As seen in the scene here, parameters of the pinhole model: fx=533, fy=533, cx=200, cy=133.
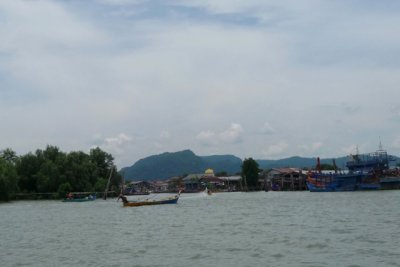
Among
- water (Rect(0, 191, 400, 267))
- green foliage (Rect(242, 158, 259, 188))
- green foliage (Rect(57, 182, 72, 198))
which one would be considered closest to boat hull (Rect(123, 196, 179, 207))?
water (Rect(0, 191, 400, 267))

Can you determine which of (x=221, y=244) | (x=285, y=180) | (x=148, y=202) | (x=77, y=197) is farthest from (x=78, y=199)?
(x=285, y=180)

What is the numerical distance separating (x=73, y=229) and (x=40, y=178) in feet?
298

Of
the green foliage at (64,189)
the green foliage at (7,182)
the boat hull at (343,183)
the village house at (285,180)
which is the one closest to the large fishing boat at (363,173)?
the boat hull at (343,183)

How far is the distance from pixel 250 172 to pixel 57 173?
261ft

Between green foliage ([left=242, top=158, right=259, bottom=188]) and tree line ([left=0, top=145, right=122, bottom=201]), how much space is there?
2312 inches

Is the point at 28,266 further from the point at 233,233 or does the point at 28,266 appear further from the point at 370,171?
the point at 370,171

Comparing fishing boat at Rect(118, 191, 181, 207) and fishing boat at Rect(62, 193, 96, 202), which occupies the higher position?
fishing boat at Rect(62, 193, 96, 202)

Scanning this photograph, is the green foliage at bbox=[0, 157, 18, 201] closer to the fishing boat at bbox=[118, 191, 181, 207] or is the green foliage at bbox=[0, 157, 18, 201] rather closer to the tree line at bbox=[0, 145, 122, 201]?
the tree line at bbox=[0, 145, 122, 201]

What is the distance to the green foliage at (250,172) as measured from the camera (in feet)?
620

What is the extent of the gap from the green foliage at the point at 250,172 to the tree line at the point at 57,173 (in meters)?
58.7

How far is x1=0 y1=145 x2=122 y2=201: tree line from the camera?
5123 inches

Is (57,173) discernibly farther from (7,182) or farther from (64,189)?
(7,182)

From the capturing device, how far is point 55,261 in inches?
1057

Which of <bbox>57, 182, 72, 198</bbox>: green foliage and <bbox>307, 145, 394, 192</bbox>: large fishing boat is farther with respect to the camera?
<bbox>57, 182, 72, 198</bbox>: green foliage
